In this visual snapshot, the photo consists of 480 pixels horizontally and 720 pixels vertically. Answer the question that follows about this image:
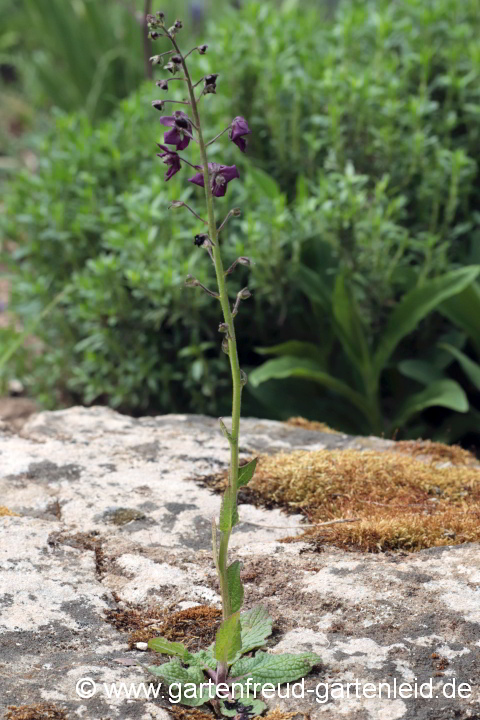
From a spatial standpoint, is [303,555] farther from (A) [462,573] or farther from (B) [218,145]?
(B) [218,145]

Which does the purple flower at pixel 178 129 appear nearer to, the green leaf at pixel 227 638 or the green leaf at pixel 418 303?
the green leaf at pixel 227 638

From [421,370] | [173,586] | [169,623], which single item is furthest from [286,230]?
[169,623]

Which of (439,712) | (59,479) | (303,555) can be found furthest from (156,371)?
(439,712)

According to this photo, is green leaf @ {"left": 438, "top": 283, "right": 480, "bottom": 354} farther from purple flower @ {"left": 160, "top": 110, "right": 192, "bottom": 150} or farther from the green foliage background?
purple flower @ {"left": 160, "top": 110, "right": 192, "bottom": 150}

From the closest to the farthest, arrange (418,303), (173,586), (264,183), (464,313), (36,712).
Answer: (36,712) < (173,586) < (418,303) < (464,313) < (264,183)

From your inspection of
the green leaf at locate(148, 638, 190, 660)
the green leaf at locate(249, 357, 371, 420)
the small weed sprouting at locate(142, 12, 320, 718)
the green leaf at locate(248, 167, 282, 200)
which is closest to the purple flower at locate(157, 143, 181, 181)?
the small weed sprouting at locate(142, 12, 320, 718)

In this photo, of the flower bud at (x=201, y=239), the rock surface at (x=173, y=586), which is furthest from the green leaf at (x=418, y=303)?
the flower bud at (x=201, y=239)

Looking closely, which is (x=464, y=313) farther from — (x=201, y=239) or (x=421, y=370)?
(x=201, y=239)
